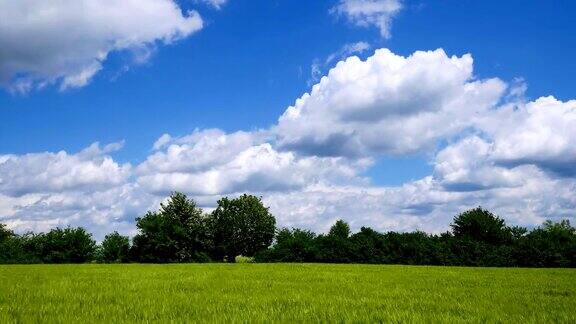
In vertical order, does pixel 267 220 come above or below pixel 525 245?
above

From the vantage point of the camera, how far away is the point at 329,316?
26.4 ft

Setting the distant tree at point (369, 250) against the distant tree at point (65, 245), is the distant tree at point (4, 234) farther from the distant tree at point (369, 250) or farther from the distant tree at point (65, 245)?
the distant tree at point (369, 250)

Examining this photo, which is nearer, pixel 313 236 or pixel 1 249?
pixel 1 249

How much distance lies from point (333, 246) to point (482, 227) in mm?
20446

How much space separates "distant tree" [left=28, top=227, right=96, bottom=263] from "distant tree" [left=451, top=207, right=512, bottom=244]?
146ft

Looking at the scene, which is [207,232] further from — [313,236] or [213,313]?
[213,313]

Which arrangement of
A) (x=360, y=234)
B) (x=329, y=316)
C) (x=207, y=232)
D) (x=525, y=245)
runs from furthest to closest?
(x=207, y=232) < (x=360, y=234) < (x=525, y=245) < (x=329, y=316)

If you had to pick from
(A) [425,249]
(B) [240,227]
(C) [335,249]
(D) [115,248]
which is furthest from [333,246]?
(B) [240,227]

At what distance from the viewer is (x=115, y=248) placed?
58.5 meters

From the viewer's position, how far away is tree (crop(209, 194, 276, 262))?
80125mm

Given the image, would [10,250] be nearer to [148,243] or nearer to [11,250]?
[11,250]

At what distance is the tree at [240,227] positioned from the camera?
263 ft

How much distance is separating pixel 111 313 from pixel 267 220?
76.3m

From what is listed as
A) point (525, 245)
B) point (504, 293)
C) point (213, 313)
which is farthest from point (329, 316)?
point (525, 245)
